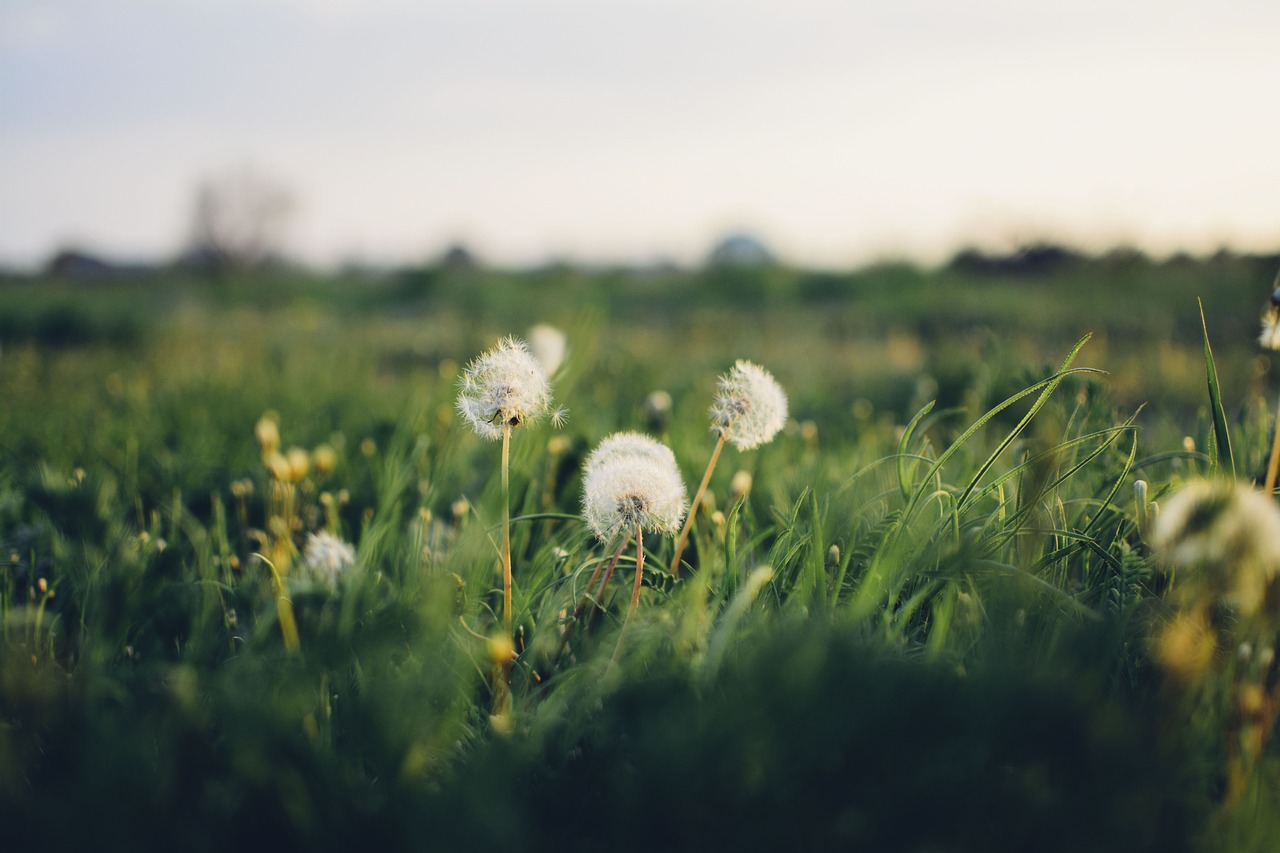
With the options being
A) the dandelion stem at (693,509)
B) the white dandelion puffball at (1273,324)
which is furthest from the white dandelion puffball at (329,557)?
the white dandelion puffball at (1273,324)

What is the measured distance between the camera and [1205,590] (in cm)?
109

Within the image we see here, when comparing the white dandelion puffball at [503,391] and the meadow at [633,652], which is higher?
the white dandelion puffball at [503,391]

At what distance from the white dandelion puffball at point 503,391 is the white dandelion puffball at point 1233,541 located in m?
1.03

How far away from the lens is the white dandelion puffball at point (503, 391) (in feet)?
4.69

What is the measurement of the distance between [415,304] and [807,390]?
8809 mm

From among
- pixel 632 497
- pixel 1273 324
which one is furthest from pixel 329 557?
pixel 1273 324

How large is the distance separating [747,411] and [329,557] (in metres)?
1.02

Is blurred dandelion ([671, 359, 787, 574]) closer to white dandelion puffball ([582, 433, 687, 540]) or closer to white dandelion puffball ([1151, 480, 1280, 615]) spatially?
white dandelion puffball ([582, 433, 687, 540])

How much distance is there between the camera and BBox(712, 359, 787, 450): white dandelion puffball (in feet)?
5.30

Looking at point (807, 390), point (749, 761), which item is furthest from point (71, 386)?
point (749, 761)

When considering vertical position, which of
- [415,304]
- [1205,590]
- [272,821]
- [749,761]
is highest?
[415,304]

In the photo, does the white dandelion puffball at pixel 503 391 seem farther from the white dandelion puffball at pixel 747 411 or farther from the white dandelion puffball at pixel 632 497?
the white dandelion puffball at pixel 747 411

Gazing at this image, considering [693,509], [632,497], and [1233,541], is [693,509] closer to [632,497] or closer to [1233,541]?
[632,497]

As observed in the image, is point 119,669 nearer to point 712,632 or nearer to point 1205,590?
point 712,632
